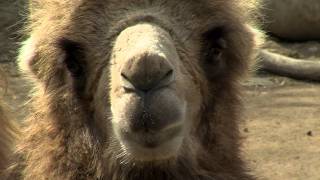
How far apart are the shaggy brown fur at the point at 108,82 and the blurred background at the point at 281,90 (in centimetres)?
132

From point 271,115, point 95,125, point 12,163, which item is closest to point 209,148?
point 95,125

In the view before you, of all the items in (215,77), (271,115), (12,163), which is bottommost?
(271,115)

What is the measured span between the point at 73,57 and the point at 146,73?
22.5 inches

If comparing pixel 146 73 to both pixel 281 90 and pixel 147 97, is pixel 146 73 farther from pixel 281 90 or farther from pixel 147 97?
pixel 281 90

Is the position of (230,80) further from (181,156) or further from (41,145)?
(41,145)

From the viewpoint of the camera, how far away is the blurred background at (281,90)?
7379mm

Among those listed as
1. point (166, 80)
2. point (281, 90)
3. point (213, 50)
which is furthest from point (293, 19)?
point (166, 80)

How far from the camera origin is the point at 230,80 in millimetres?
3629

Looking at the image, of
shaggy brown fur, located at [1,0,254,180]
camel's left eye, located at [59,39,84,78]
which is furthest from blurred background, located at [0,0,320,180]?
camel's left eye, located at [59,39,84,78]

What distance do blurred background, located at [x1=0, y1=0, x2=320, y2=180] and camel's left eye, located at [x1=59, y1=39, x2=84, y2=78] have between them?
150 cm

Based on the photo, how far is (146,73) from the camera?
9.59 ft

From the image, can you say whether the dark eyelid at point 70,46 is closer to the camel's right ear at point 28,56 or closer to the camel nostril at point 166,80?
the camel's right ear at point 28,56

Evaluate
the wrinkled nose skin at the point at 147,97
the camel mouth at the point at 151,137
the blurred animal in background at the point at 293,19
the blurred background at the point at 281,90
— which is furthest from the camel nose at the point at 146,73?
the blurred animal in background at the point at 293,19

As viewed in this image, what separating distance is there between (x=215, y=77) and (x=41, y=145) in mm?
823
